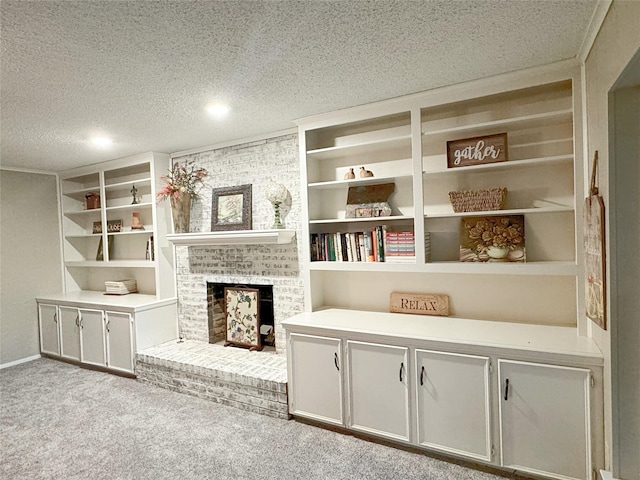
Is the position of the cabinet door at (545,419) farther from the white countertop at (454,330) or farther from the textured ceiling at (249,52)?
the textured ceiling at (249,52)

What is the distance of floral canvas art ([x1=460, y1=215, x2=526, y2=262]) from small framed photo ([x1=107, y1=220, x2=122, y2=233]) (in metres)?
4.19

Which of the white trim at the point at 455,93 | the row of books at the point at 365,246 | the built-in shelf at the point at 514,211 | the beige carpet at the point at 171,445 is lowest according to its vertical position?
the beige carpet at the point at 171,445

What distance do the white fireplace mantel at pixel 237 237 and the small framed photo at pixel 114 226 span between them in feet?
4.37

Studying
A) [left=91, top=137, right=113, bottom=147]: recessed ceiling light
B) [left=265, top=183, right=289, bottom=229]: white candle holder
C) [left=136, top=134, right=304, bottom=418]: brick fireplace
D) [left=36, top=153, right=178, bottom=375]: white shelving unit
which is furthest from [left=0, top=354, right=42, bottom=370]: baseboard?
[left=265, top=183, right=289, bottom=229]: white candle holder

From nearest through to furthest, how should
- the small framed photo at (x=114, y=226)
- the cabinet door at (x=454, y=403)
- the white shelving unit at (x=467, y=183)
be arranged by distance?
the cabinet door at (x=454, y=403)
the white shelving unit at (x=467, y=183)
the small framed photo at (x=114, y=226)

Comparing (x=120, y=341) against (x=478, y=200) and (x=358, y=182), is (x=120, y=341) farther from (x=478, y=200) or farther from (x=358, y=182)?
(x=478, y=200)

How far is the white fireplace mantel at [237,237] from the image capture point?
3.22 meters

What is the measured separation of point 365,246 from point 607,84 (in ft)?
5.76

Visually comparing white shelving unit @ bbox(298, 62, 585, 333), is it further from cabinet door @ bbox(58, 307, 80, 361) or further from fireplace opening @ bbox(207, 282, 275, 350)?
cabinet door @ bbox(58, 307, 80, 361)

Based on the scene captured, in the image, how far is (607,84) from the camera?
1.60m

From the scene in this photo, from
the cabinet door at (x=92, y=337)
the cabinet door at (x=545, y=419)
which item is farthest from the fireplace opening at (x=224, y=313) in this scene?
the cabinet door at (x=545, y=419)

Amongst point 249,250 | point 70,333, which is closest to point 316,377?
point 249,250

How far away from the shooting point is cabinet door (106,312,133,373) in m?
3.79

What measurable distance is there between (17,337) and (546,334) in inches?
225
